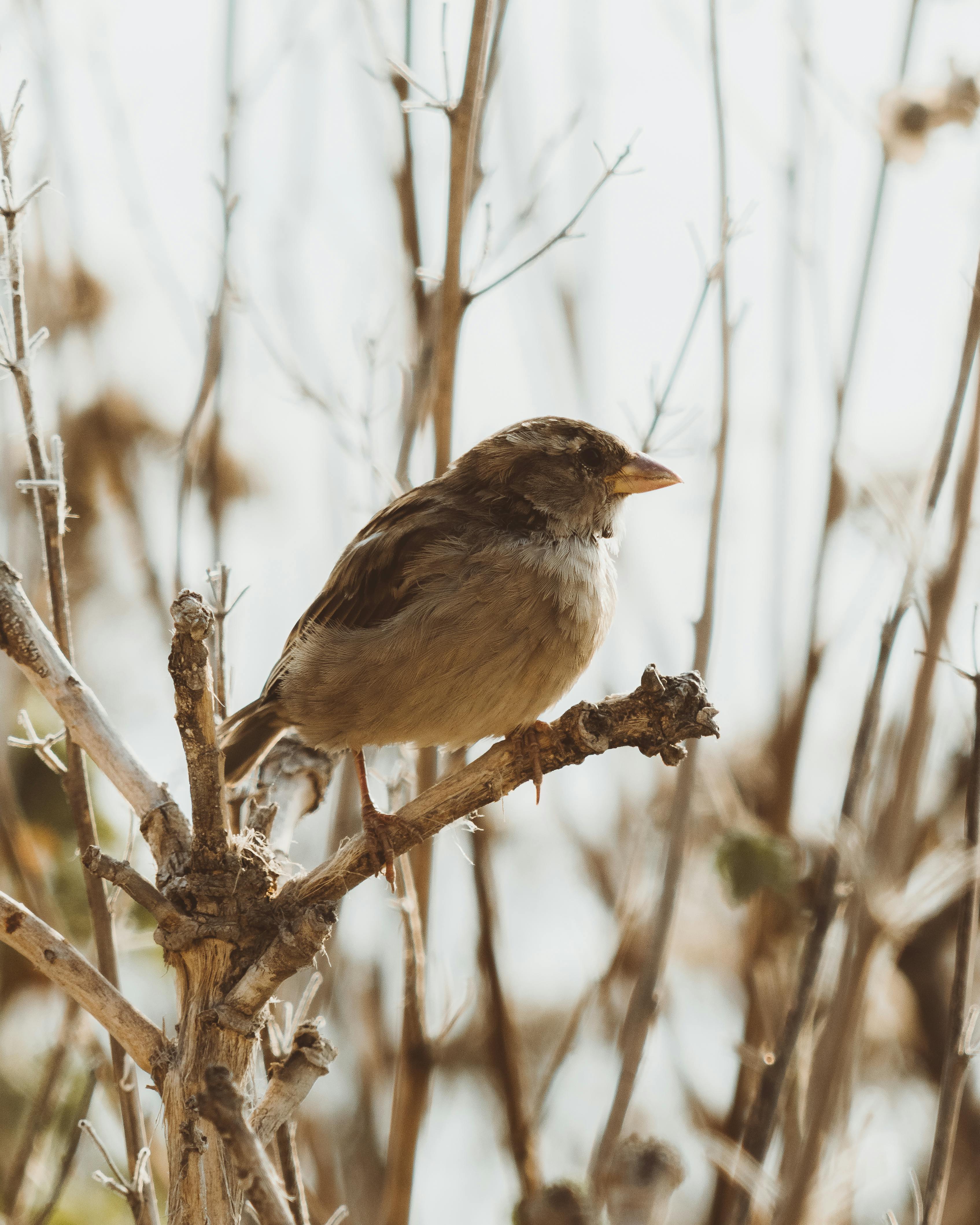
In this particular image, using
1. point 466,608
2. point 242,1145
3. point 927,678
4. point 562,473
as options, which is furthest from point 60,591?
point 927,678

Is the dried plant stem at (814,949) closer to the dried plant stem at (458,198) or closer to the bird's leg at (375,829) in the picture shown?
the bird's leg at (375,829)

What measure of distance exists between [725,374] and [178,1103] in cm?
219

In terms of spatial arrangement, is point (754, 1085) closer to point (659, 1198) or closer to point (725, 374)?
point (659, 1198)

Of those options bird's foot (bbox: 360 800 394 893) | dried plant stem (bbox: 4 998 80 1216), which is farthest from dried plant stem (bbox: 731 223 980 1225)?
dried plant stem (bbox: 4 998 80 1216)

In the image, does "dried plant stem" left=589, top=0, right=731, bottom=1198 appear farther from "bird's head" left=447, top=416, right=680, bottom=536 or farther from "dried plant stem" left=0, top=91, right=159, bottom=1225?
"dried plant stem" left=0, top=91, right=159, bottom=1225

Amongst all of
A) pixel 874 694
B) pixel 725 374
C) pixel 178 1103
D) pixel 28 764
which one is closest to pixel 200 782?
pixel 178 1103

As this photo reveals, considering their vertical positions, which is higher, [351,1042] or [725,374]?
[725,374]

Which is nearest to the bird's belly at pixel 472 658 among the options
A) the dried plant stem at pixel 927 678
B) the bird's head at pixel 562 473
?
the bird's head at pixel 562 473

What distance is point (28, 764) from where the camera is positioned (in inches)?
190

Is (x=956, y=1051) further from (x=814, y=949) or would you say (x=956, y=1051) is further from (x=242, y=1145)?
(x=242, y=1145)

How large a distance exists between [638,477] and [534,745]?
56.3 inches

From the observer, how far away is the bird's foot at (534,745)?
2459 mm

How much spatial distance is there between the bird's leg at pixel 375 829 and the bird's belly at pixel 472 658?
104 millimetres

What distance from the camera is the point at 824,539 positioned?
11.3 feet
